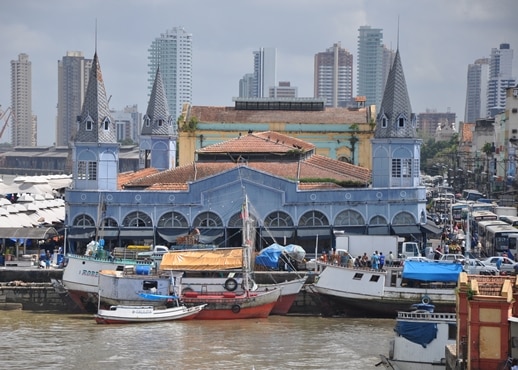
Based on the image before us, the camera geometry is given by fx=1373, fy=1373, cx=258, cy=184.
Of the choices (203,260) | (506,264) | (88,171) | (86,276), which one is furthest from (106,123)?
(506,264)

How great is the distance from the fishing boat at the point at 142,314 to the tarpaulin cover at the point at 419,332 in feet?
42.6

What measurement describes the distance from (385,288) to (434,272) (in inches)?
77.0

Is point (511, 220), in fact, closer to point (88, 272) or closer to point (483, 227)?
point (483, 227)

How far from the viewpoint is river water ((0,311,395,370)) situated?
41.9 meters

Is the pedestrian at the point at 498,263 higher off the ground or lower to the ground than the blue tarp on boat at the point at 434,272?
higher

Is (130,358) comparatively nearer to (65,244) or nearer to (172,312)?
(172,312)

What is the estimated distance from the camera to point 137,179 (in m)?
67.0

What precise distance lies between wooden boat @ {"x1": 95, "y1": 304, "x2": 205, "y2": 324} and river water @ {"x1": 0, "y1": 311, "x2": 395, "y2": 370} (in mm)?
314

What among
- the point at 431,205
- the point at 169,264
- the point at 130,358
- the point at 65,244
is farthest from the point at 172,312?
the point at 431,205

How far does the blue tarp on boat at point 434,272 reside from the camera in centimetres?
4966

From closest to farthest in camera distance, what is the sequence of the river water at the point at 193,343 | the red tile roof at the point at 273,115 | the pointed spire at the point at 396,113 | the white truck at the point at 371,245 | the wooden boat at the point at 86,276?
the river water at the point at 193,343 < the wooden boat at the point at 86,276 < the white truck at the point at 371,245 < the pointed spire at the point at 396,113 < the red tile roof at the point at 273,115

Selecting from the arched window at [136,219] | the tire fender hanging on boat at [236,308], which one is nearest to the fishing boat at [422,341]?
the tire fender hanging on boat at [236,308]

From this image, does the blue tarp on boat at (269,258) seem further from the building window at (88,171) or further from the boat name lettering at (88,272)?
the building window at (88,171)

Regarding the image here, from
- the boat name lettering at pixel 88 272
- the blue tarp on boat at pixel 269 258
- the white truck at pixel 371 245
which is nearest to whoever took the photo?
the boat name lettering at pixel 88 272
